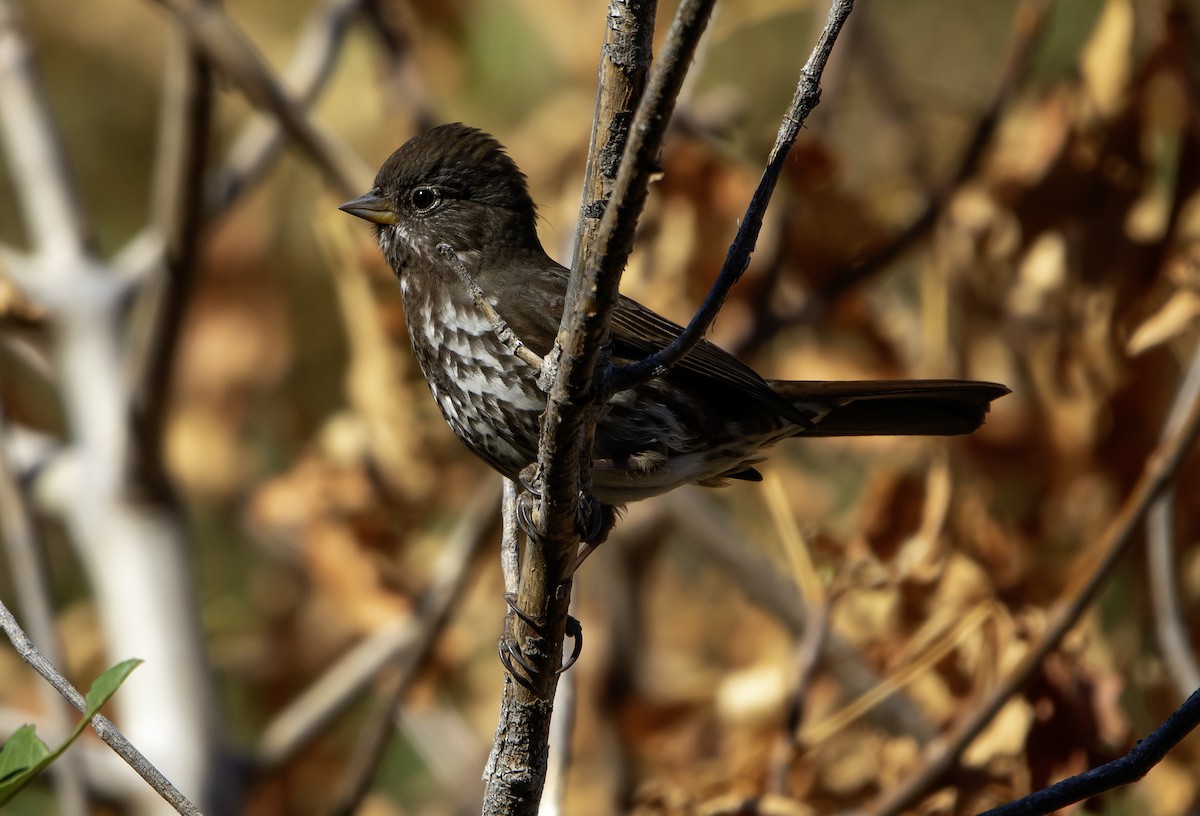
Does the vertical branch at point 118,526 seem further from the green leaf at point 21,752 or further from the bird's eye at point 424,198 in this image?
the green leaf at point 21,752

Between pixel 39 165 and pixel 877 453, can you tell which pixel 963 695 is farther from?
pixel 39 165

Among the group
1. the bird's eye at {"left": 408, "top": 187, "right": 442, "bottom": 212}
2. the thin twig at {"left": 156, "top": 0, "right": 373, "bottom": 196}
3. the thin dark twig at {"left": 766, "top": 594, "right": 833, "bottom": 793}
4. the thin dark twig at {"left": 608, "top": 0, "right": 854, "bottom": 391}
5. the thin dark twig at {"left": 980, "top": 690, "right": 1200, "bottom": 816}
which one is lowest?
the thin dark twig at {"left": 980, "top": 690, "right": 1200, "bottom": 816}

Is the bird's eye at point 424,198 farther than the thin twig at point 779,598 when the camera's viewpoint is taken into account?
No

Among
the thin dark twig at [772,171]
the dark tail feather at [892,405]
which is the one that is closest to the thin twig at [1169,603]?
the dark tail feather at [892,405]

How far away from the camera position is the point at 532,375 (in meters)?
2.78

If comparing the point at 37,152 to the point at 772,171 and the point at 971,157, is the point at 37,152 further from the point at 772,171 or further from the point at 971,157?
the point at 772,171

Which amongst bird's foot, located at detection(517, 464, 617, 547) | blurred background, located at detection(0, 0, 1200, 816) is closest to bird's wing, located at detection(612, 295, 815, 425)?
blurred background, located at detection(0, 0, 1200, 816)

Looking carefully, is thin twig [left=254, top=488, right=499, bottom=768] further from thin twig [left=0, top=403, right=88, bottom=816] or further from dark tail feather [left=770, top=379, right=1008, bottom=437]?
dark tail feather [left=770, top=379, right=1008, bottom=437]

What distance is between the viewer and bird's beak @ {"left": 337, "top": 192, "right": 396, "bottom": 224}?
3316 mm

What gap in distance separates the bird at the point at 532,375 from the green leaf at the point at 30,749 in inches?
48.0

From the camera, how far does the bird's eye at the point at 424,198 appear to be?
10.9 feet

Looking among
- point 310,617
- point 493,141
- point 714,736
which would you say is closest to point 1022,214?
point 493,141

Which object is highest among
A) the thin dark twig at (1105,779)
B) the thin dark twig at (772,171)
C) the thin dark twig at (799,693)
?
the thin dark twig at (799,693)

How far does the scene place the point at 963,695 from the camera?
11.9ft
